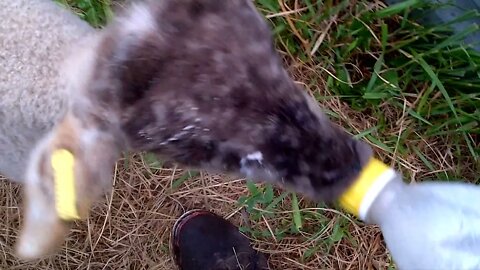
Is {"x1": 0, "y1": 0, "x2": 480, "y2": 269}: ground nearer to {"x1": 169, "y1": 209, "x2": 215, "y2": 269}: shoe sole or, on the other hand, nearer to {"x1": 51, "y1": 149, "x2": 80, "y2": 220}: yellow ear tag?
{"x1": 169, "y1": 209, "x2": 215, "y2": 269}: shoe sole

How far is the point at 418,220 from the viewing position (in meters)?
0.91

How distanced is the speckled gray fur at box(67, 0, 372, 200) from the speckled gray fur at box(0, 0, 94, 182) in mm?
247

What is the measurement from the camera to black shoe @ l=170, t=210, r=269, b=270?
1.65m

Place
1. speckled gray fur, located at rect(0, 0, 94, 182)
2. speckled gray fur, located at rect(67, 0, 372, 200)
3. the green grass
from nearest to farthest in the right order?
speckled gray fur, located at rect(67, 0, 372, 200), speckled gray fur, located at rect(0, 0, 94, 182), the green grass

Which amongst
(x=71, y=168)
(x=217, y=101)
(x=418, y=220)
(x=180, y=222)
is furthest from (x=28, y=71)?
(x=418, y=220)

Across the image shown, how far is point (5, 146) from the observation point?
1264 millimetres

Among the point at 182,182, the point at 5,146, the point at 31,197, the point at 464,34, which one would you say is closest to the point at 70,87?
the point at 31,197

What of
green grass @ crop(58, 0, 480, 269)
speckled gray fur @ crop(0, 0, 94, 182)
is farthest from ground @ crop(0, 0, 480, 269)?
speckled gray fur @ crop(0, 0, 94, 182)

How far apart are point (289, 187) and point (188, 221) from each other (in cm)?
73

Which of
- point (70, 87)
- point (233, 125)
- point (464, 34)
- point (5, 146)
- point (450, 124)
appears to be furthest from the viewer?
point (450, 124)

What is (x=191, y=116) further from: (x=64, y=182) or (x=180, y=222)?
(x=180, y=222)

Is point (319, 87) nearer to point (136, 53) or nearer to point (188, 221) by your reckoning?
point (188, 221)

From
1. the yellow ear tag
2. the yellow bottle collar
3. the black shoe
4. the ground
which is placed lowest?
the black shoe

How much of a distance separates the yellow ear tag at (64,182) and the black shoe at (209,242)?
75cm
